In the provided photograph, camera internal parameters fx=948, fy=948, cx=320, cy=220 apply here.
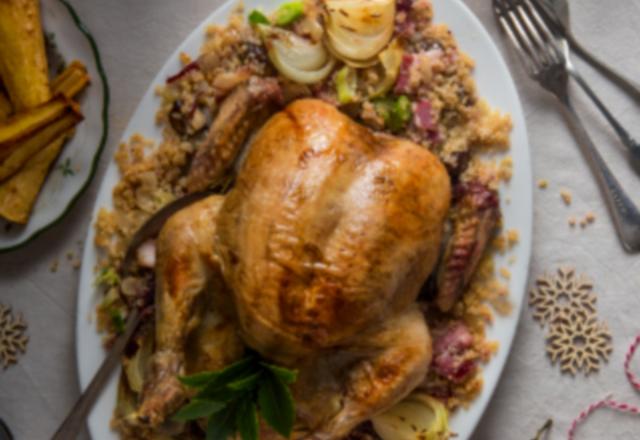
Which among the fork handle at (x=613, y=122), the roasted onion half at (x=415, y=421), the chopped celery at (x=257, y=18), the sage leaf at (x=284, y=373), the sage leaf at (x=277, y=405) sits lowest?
the roasted onion half at (x=415, y=421)

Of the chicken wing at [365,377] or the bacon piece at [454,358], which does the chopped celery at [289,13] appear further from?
the bacon piece at [454,358]

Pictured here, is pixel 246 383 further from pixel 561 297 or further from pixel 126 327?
pixel 561 297

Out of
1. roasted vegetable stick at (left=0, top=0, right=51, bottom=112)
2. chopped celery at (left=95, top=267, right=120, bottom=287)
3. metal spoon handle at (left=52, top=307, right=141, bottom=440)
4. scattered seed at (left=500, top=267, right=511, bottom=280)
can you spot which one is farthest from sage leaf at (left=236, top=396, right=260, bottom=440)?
roasted vegetable stick at (left=0, top=0, right=51, bottom=112)

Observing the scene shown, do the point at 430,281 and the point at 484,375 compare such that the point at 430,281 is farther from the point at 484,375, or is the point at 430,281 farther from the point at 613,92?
the point at 613,92

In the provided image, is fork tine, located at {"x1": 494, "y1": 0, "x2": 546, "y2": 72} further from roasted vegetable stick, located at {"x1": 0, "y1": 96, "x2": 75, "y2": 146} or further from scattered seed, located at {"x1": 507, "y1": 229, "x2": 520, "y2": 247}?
roasted vegetable stick, located at {"x1": 0, "y1": 96, "x2": 75, "y2": 146}

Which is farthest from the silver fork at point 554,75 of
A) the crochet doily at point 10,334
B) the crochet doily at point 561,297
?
the crochet doily at point 10,334

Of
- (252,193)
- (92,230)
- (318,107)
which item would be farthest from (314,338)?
(92,230)

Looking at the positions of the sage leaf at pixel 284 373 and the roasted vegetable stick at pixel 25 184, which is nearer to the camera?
the sage leaf at pixel 284 373
